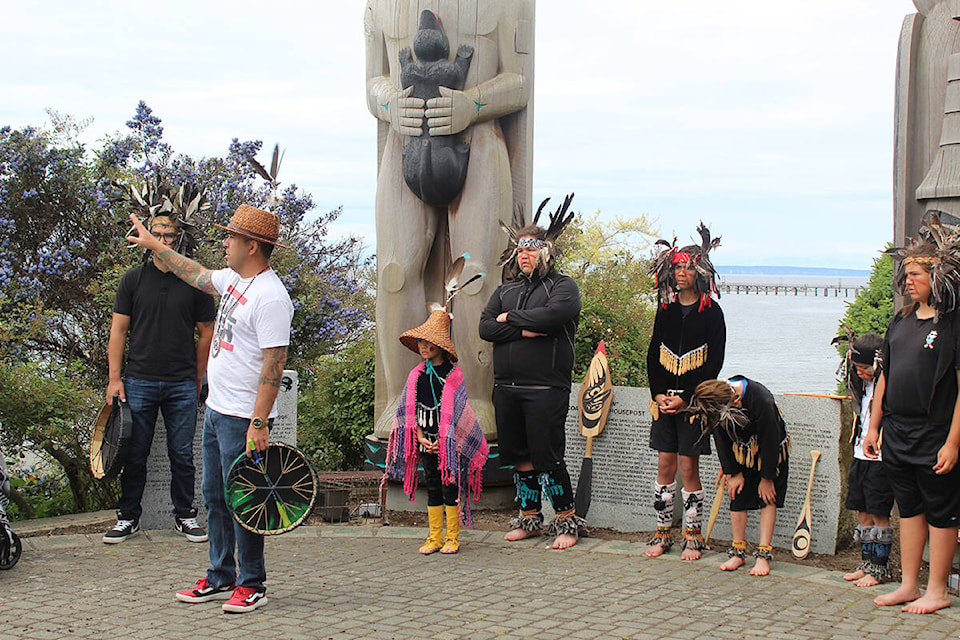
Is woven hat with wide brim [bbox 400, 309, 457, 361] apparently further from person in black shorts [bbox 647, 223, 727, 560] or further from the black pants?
person in black shorts [bbox 647, 223, 727, 560]

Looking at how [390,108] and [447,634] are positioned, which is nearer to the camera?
[447,634]

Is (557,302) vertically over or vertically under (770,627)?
over

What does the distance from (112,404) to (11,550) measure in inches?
42.7

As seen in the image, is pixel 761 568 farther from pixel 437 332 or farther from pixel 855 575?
pixel 437 332

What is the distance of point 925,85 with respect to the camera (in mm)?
5953

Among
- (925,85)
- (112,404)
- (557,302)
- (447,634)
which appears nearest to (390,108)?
(557,302)

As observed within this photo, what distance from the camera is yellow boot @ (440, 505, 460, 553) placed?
644cm

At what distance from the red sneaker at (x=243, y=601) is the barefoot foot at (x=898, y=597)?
291cm

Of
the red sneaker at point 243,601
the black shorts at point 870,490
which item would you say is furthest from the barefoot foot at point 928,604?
the red sneaker at point 243,601

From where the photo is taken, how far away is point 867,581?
5.73m

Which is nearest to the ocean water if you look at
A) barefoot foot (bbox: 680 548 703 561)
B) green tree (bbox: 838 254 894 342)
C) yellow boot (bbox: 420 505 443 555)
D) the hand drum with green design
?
green tree (bbox: 838 254 894 342)

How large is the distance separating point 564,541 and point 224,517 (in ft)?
7.07

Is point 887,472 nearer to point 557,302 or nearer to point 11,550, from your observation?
point 557,302

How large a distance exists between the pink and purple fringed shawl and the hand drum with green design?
125cm
